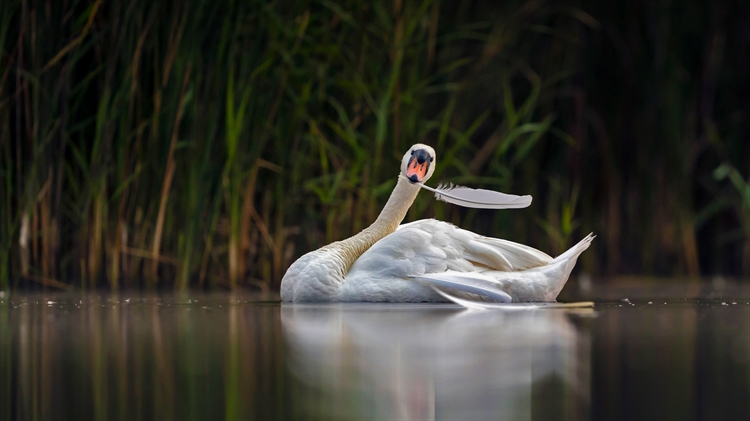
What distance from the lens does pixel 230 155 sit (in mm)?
5828

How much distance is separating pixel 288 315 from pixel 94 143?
2.06m

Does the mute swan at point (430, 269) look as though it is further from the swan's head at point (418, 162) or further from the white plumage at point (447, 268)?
the swan's head at point (418, 162)

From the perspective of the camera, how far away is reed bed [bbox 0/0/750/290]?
5.82 meters

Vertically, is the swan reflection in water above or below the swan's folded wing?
below

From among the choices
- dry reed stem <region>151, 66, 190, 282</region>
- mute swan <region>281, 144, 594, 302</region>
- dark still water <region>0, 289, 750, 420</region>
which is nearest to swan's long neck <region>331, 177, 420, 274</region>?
mute swan <region>281, 144, 594, 302</region>

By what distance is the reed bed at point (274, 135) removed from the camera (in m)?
5.82

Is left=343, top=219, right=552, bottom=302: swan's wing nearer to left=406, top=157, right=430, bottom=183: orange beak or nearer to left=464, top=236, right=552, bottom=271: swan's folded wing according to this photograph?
left=464, top=236, right=552, bottom=271: swan's folded wing

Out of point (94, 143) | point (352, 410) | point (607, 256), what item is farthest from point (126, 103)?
point (352, 410)

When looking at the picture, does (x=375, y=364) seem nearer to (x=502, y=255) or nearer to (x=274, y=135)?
(x=502, y=255)

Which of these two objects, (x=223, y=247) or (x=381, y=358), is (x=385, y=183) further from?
(x=381, y=358)

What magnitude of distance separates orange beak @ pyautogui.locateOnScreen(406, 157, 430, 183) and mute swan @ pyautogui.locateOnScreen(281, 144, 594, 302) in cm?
32

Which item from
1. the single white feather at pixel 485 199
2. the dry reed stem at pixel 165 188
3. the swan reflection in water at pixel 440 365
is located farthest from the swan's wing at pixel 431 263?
the dry reed stem at pixel 165 188

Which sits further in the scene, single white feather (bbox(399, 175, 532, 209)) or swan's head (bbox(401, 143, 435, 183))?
swan's head (bbox(401, 143, 435, 183))

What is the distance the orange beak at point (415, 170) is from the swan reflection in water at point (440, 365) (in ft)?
4.69
